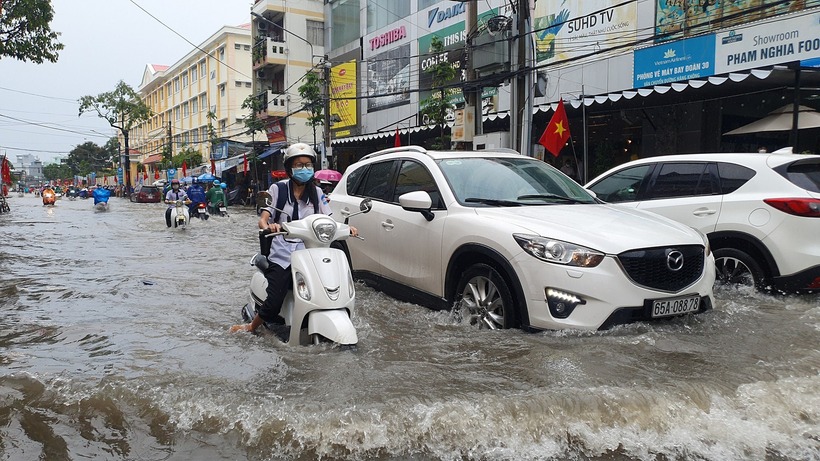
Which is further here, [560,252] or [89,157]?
[89,157]

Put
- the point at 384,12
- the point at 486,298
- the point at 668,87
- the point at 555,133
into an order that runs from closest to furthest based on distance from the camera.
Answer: the point at 486,298
the point at 555,133
the point at 668,87
the point at 384,12

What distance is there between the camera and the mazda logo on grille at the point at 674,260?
4.02m

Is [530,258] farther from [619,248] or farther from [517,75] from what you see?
[517,75]

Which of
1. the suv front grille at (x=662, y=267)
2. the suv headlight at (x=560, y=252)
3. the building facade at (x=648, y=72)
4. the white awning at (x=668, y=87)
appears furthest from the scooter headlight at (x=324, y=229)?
the white awning at (x=668, y=87)

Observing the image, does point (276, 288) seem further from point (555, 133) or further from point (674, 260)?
point (555, 133)

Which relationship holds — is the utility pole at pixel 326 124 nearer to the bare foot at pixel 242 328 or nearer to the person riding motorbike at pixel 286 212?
the bare foot at pixel 242 328

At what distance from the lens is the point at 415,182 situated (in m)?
5.45

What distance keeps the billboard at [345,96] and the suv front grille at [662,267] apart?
2588 centimetres

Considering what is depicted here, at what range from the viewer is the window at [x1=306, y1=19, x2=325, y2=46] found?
115 ft

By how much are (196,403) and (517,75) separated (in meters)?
9.58

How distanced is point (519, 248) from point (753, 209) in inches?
105

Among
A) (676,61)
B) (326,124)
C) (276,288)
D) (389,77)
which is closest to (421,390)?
(276,288)

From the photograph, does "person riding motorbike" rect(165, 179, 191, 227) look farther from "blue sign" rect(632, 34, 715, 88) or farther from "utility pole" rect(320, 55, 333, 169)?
"blue sign" rect(632, 34, 715, 88)

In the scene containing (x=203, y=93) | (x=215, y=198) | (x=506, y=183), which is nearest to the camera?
(x=506, y=183)
